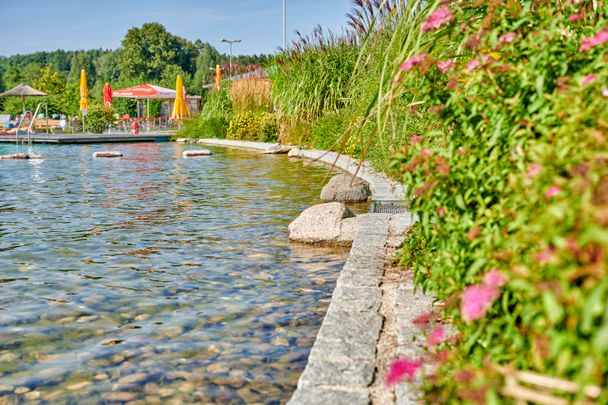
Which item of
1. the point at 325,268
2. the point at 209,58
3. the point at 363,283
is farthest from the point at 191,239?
the point at 209,58

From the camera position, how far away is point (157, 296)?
548 centimetres

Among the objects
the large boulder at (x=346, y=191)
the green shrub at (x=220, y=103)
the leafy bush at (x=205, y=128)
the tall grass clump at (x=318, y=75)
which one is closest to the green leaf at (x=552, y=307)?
the large boulder at (x=346, y=191)

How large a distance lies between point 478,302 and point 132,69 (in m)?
93.7

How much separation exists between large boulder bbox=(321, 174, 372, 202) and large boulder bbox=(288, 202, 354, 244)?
2.39 meters

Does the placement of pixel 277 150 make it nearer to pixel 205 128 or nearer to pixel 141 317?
pixel 205 128

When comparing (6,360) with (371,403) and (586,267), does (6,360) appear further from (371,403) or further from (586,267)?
(586,267)

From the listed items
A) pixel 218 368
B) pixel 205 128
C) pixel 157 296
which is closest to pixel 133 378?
pixel 218 368

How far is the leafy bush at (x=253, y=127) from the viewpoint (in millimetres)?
23000

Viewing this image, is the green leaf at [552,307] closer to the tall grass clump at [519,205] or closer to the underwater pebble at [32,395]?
the tall grass clump at [519,205]

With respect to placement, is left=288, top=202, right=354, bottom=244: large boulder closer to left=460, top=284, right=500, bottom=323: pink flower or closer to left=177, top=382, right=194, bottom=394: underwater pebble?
left=177, top=382, right=194, bottom=394: underwater pebble

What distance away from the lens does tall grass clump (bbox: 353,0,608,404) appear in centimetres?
168

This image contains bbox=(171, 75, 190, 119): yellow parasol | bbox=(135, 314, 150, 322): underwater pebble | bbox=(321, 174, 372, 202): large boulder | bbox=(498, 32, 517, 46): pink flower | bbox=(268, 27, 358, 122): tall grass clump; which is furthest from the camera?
bbox=(171, 75, 190, 119): yellow parasol

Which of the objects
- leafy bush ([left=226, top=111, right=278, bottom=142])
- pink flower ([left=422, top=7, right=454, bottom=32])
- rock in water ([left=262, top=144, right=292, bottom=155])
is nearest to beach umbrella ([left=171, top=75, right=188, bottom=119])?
leafy bush ([left=226, top=111, right=278, bottom=142])

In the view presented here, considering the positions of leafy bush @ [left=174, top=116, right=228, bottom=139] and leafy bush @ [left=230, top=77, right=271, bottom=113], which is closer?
leafy bush @ [left=230, top=77, right=271, bottom=113]
